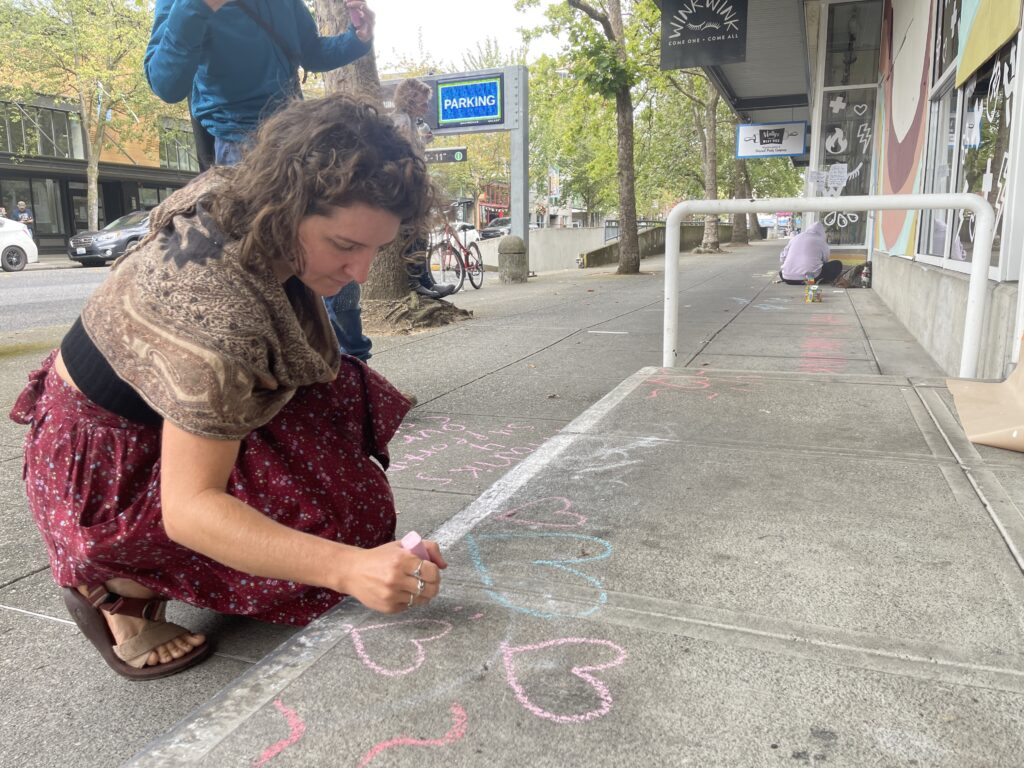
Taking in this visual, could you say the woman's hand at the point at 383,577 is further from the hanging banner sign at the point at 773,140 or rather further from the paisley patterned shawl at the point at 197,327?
the hanging banner sign at the point at 773,140

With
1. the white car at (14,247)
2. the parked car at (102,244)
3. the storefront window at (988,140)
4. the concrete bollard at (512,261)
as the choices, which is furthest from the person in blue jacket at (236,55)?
the parked car at (102,244)

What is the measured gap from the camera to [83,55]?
24.8m

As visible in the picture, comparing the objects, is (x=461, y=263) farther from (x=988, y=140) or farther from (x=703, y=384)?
(x=703, y=384)

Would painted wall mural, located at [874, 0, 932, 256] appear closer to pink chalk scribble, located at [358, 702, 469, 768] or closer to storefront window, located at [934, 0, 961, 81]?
storefront window, located at [934, 0, 961, 81]

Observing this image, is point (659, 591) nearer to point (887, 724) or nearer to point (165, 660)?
point (887, 724)

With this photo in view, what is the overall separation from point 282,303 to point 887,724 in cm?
132

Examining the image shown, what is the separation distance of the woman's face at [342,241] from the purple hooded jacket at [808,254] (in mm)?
9167

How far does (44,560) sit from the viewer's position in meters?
2.44

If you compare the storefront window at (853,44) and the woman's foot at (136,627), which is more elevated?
the storefront window at (853,44)

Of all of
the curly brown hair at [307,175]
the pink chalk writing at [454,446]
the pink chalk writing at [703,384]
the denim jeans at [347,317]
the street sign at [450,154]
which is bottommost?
the pink chalk writing at [454,446]

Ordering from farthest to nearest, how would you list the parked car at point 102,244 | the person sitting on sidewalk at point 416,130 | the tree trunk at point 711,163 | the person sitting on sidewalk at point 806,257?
the tree trunk at point 711,163, the parked car at point 102,244, the person sitting on sidewalk at point 806,257, the person sitting on sidewalk at point 416,130

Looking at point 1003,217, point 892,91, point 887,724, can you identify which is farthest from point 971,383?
point 892,91

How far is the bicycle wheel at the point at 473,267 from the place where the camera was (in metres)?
12.4

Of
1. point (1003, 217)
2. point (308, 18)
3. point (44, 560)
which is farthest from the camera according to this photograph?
point (1003, 217)
